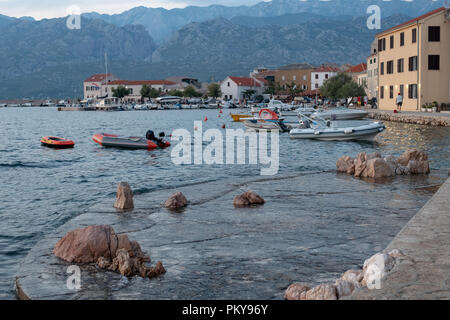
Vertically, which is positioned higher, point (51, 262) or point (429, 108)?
point (429, 108)

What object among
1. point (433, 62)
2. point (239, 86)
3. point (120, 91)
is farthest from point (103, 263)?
point (120, 91)

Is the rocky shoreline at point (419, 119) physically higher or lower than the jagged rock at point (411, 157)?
higher

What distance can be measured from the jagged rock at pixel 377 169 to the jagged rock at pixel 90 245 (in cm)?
1215

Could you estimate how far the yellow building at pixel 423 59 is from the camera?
4722 centimetres

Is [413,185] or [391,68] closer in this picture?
[413,185]

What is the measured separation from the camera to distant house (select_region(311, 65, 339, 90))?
147 metres

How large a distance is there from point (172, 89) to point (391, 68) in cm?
12513

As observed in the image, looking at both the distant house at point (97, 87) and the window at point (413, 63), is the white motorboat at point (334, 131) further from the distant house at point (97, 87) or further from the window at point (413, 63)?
the distant house at point (97, 87)

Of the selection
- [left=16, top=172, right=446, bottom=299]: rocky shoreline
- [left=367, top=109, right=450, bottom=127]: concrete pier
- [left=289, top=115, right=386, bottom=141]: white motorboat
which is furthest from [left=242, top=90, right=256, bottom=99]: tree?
[left=16, top=172, right=446, bottom=299]: rocky shoreline

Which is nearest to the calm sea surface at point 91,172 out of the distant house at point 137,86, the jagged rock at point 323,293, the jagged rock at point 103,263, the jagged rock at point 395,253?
the jagged rock at point 103,263

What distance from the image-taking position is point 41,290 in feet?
26.3

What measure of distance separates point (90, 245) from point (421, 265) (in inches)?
225
